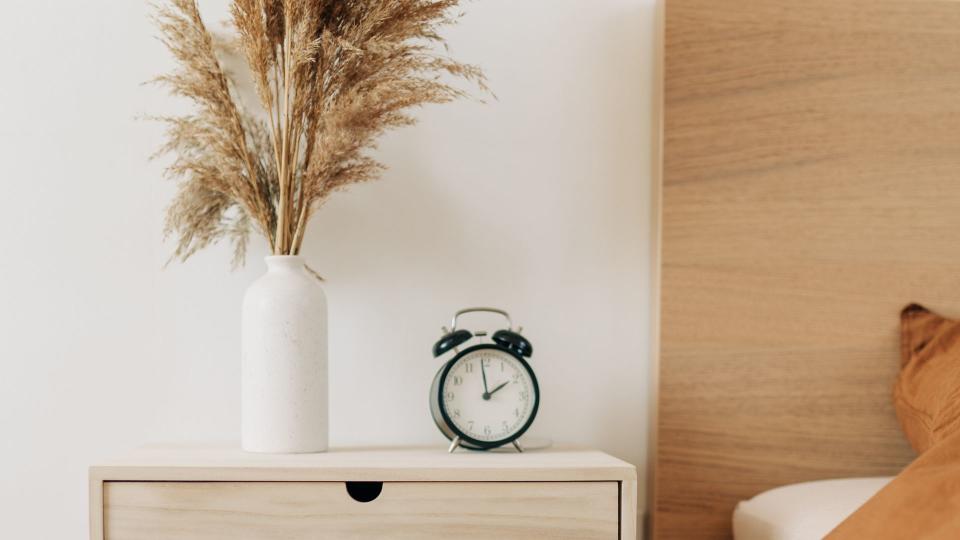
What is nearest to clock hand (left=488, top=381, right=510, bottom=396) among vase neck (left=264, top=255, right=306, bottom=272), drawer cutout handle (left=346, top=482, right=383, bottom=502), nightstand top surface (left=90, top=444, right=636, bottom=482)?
nightstand top surface (left=90, top=444, right=636, bottom=482)

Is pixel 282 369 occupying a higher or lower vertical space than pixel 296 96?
lower

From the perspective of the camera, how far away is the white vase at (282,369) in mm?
1205

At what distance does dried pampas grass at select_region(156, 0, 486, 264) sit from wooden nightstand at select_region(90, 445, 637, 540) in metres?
0.33

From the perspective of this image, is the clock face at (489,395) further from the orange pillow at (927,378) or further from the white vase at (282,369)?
the orange pillow at (927,378)

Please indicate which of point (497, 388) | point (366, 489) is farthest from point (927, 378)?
point (366, 489)

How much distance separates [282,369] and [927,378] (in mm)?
933

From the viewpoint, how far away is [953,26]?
4.70ft

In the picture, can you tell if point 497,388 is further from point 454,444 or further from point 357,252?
point 357,252

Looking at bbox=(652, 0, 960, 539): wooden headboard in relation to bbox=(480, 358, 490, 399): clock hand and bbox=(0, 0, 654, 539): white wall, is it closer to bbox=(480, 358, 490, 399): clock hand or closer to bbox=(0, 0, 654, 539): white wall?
bbox=(0, 0, 654, 539): white wall

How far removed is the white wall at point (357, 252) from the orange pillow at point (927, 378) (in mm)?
398

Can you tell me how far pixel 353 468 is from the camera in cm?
109

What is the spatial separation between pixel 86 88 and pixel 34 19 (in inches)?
5.1

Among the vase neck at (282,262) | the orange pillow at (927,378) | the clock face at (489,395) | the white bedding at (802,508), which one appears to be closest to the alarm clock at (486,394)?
the clock face at (489,395)

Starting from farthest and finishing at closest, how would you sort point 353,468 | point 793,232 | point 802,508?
1. point 793,232
2. point 802,508
3. point 353,468
